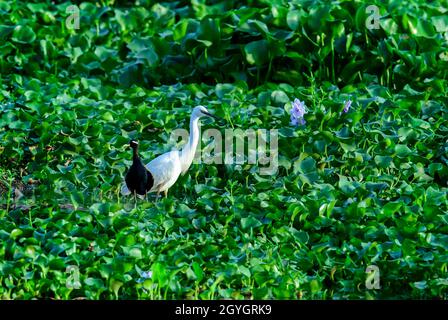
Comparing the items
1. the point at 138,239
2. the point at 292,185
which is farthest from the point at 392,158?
the point at 138,239

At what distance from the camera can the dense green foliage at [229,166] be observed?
639cm

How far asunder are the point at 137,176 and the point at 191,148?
540 millimetres

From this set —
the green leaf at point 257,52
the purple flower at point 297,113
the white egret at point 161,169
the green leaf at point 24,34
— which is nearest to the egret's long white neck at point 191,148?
the white egret at point 161,169

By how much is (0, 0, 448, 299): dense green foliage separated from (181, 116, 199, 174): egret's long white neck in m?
0.15

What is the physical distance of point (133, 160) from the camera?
7.12m

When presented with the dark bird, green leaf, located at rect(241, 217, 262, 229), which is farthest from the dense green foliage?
the dark bird

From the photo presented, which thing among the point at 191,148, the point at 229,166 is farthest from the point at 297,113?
the point at 191,148

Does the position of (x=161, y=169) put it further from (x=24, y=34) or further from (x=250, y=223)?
(x=24, y=34)

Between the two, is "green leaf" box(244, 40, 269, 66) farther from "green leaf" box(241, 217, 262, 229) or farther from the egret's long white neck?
"green leaf" box(241, 217, 262, 229)

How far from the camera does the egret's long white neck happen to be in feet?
24.5

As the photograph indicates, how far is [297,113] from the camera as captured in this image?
7957 millimetres

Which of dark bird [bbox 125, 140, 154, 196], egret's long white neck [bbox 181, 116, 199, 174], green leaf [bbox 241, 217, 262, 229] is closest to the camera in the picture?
green leaf [bbox 241, 217, 262, 229]

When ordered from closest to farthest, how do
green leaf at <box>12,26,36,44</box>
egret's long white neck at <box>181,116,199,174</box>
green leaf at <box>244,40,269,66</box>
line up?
egret's long white neck at <box>181,116,199,174</box>, green leaf at <box>244,40,269,66</box>, green leaf at <box>12,26,36,44</box>
